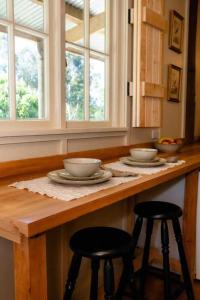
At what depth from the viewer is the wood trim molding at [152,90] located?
6.98ft

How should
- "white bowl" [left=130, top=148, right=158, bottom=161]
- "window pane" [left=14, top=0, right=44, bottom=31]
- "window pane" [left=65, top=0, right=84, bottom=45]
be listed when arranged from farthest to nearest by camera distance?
"window pane" [left=65, top=0, right=84, bottom=45] < "white bowl" [left=130, top=148, right=158, bottom=161] < "window pane" [left=14, top=0, right=44, bottom=31]

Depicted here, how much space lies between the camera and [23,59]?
1.52m

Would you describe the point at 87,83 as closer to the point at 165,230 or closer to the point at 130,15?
the point at 130,15

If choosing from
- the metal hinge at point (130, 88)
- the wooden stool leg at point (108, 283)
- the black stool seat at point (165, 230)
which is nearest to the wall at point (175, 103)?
the metal hinge at point (130, 88)

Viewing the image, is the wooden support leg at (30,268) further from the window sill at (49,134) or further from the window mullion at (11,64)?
the window mullion at (11,64)

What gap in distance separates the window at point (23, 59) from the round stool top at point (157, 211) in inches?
29.8

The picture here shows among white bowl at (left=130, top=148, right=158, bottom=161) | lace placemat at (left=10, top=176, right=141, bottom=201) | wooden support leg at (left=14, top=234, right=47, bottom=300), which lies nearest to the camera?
wooden support leg at (left=14, top=234, right=47, bottom=300)

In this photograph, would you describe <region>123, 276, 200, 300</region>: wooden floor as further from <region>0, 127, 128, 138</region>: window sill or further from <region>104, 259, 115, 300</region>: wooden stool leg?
<region>0, 127, 128, 138</region>: window sill

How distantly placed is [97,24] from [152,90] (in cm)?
60

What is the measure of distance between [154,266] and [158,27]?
1.78 m

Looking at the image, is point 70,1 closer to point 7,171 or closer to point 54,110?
point 54,110

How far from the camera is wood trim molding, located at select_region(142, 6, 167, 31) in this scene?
6.73ft

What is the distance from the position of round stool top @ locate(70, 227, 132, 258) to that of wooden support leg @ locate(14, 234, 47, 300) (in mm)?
351

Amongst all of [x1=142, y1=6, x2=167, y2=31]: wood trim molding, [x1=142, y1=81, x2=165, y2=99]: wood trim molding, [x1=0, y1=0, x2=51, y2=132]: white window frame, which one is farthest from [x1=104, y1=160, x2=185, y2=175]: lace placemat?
[x1=142, y1=6, x2=167, y2=31]: wood trim molding
